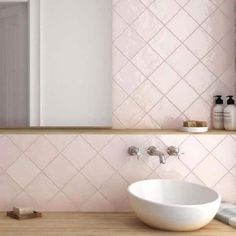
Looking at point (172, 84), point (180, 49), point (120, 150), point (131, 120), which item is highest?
point (180, 49)

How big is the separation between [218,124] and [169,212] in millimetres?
829

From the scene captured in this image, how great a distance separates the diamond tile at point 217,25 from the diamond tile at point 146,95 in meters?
0.48

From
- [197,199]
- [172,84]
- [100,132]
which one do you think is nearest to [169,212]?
[197,199]

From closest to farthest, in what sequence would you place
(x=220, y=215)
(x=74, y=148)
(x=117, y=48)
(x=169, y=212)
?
1. (x=169, y=212)
2. (x=220, y=215)
3. (x=74, y=148)
4. (x=117, y=48)

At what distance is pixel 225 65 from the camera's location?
99.7 inches

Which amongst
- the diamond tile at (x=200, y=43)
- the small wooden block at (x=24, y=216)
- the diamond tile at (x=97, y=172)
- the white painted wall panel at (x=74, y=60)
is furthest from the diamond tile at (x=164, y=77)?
the small wooden block at (x=24, y=216)

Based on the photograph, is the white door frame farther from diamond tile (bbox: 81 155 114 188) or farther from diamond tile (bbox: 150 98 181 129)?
diamond tile (bbox: 150 98 181 129)

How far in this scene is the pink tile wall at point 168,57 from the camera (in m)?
2.51

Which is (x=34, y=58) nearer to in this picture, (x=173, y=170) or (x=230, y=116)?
(x=173, y=170)

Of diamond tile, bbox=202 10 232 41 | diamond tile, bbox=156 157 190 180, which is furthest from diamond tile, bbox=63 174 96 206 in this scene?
diamond tile, bbox=202 10 232 41

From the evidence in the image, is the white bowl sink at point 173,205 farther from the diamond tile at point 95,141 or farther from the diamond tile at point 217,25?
the diamond tile at point 217,25

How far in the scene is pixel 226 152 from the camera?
2.38 metres

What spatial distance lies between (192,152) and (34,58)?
106 cm

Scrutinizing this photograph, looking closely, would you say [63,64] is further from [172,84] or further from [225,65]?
[225,65]
